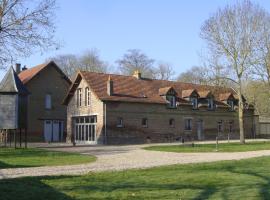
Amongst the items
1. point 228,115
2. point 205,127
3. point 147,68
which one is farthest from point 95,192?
point 147,68

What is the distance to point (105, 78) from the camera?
44.0 meters

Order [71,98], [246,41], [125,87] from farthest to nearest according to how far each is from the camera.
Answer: [71,98]
[125,87]
[246,41]

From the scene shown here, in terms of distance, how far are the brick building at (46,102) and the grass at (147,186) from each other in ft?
115

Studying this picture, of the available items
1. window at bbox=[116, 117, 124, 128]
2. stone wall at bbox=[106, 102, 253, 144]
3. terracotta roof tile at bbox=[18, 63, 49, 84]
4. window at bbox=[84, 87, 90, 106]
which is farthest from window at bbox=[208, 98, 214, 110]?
terracotta roof tile at bbox=[18, 63, 49, 84]

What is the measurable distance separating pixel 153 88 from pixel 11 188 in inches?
1427

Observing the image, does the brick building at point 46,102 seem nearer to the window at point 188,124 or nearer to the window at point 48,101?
the window at point 48,101

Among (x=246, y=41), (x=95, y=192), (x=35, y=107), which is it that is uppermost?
(x=246, y=41)

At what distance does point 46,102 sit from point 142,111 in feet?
42.7

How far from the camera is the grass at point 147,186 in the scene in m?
9.97

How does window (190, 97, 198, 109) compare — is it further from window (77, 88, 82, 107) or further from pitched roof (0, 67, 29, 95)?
pitched roof (0, 67, 29, 95)

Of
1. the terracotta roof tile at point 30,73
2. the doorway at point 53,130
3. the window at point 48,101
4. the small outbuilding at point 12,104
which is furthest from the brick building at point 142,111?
the small outbuilding at point 12,104

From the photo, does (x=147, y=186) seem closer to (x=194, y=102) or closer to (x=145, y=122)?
(x=145, y=122)

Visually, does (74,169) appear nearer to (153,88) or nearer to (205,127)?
(153,88)

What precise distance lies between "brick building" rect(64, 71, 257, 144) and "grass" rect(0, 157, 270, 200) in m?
26.3
